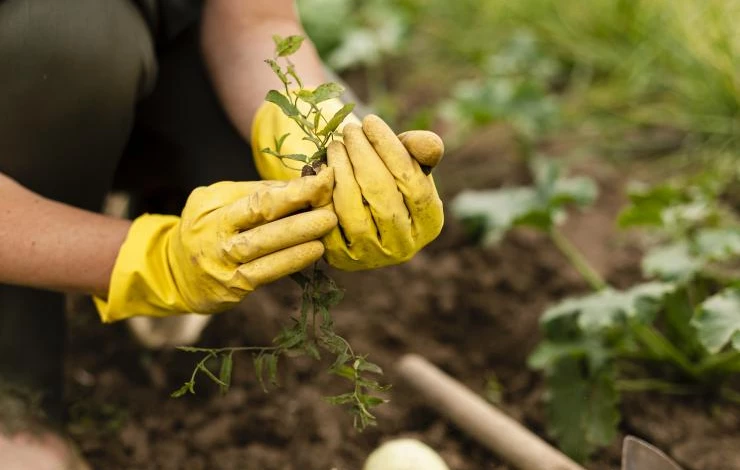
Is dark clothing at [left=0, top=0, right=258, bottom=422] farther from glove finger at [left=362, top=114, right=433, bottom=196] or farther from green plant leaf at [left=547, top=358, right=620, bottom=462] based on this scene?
green plant leaf at [left=547, top=358, right=620, bottom=462]

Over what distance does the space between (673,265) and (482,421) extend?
0.47 metres

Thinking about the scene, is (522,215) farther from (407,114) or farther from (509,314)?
(407,114)

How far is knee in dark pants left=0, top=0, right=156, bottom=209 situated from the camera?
1289 millimetres

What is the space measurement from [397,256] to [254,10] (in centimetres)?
64

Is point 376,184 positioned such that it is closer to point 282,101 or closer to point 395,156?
point 395,156

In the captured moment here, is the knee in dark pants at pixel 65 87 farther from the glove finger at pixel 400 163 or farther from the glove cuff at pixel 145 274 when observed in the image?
the glove finger at pixel 400 163

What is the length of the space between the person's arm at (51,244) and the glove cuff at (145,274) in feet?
0.09

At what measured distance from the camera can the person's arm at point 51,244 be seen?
1.21m

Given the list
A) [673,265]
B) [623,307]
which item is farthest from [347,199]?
[673,265]

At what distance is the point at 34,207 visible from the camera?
48.8 inches

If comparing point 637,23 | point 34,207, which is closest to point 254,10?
point 34,207

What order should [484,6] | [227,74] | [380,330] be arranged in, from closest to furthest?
[227,74] < [380,330] < [484,6]

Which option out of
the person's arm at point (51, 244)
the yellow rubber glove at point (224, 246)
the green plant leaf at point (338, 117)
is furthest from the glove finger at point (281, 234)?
the person's arm at point (51, 244)

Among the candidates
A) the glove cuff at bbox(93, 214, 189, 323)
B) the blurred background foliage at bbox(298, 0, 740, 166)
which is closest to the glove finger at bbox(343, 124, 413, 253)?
the glove cuff at bbox(93, 214, 189, 323)
